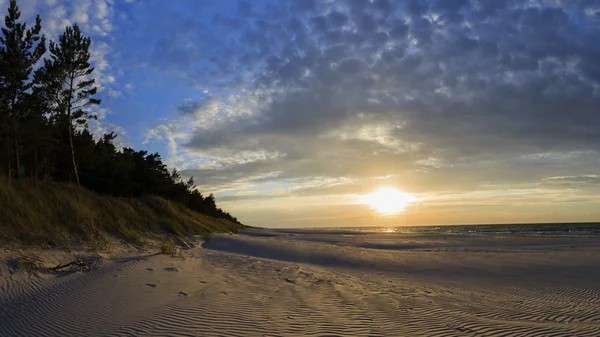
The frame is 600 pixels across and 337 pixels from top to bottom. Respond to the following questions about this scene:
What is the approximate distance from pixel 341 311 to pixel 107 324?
3.95 metres

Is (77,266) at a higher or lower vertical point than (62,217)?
lower

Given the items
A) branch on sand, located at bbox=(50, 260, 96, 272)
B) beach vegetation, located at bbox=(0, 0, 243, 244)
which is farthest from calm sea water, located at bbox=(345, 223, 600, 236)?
branch on sand, located at bbox=(50, 260, 96, 272)

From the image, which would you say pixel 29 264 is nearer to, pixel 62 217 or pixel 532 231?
pixel 62 217

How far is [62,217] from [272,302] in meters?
10.2

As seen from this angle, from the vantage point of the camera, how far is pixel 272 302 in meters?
7.79

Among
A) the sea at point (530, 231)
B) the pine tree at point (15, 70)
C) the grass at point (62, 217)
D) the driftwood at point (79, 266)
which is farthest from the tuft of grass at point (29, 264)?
the sea at point (530, 231)

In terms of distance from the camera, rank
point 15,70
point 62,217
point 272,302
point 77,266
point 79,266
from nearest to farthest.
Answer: point 272,302
point 79,266
point 77,266
point 62,217
point 15,70

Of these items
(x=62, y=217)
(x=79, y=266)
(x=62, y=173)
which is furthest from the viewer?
(x=62, y=173)

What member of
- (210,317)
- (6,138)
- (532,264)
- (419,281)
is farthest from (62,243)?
(6,138)

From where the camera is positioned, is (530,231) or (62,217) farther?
(530,231)

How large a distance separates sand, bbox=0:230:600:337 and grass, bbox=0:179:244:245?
4.26ft

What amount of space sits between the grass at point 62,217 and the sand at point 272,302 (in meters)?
1.30

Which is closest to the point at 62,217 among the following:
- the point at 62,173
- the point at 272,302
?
the point at 272,302

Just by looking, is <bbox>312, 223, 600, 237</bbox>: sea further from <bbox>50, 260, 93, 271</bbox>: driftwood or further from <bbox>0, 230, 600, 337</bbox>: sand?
<bbox>50, 260, 93, 271</bbox>: driftwood
